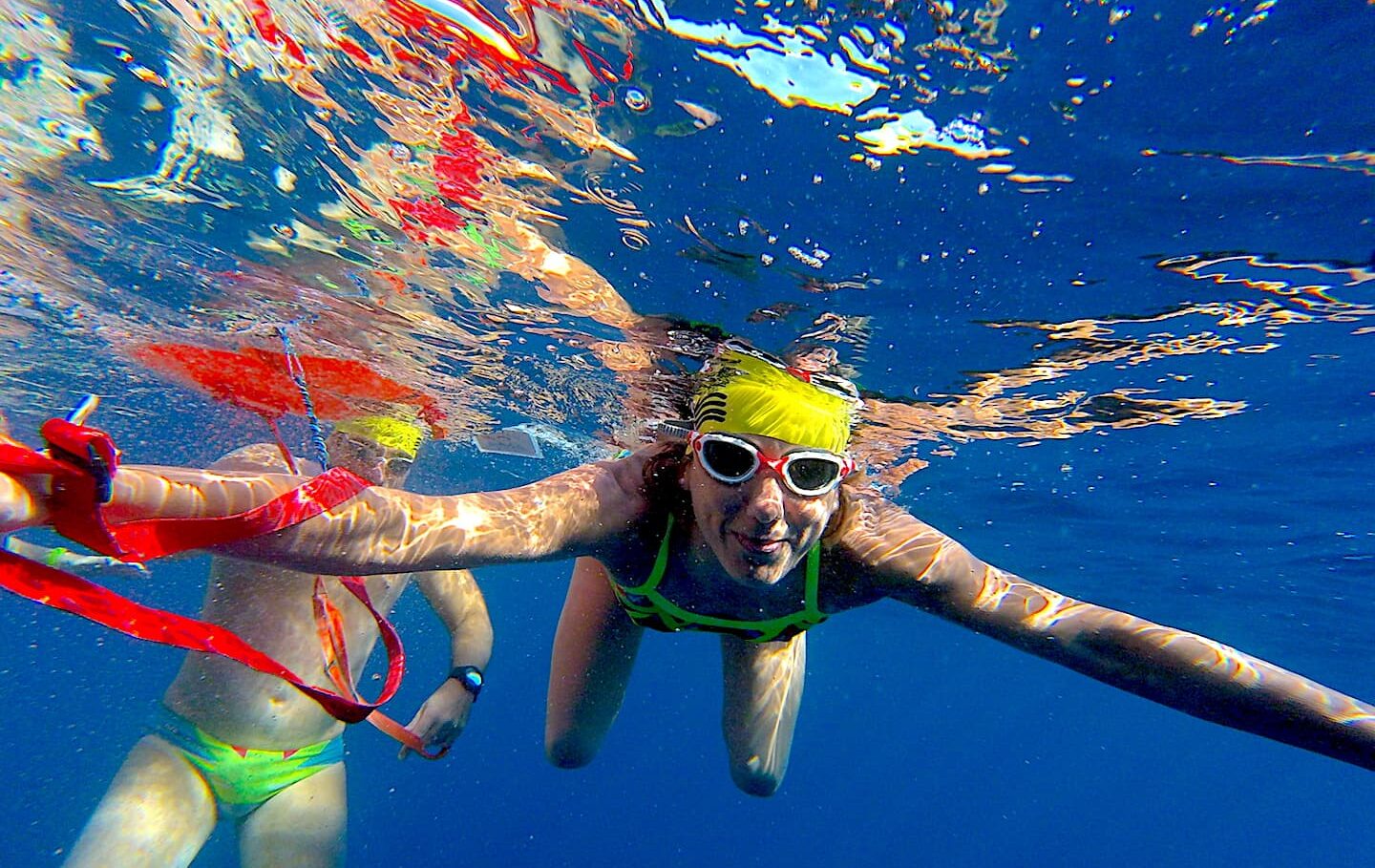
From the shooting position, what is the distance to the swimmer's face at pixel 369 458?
873 centimetres

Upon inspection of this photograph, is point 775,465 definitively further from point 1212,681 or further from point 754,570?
point 1212,681

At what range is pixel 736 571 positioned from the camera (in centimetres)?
467

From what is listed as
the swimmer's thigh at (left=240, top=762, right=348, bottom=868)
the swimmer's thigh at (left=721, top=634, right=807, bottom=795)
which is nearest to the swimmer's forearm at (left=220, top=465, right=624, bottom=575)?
the swimmer's thigh at (left=721, top=634, right=807, bottom=795)

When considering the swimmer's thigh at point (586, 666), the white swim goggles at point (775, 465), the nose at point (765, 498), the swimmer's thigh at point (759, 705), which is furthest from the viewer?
the swimmer's thigh at point (759, 705)

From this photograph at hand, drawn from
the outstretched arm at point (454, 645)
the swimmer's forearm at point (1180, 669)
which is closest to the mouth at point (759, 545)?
the swimmer's forearm at point (1180, 669)

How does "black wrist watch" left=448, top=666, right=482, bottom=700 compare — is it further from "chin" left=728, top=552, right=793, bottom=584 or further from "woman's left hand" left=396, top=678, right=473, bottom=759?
"chin" left=728, top=552, right=793, bottom=584

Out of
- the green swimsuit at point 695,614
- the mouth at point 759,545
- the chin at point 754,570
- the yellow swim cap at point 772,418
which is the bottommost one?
the green swimsuit at point 695,614

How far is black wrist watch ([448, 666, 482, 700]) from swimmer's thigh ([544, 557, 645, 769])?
0.89 m

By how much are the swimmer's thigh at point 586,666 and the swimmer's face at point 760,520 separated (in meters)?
2.43

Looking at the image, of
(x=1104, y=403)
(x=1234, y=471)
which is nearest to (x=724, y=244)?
(x=1104, y=403)

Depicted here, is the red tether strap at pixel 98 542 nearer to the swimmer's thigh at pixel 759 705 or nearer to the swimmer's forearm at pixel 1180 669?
the swimmer's forearm at pixel 1180 669

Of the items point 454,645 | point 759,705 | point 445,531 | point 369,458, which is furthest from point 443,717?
point 369,458

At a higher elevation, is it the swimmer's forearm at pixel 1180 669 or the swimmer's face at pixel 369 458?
the swimmer's forearm at pixel 1180 669

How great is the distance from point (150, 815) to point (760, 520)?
6057 mm
